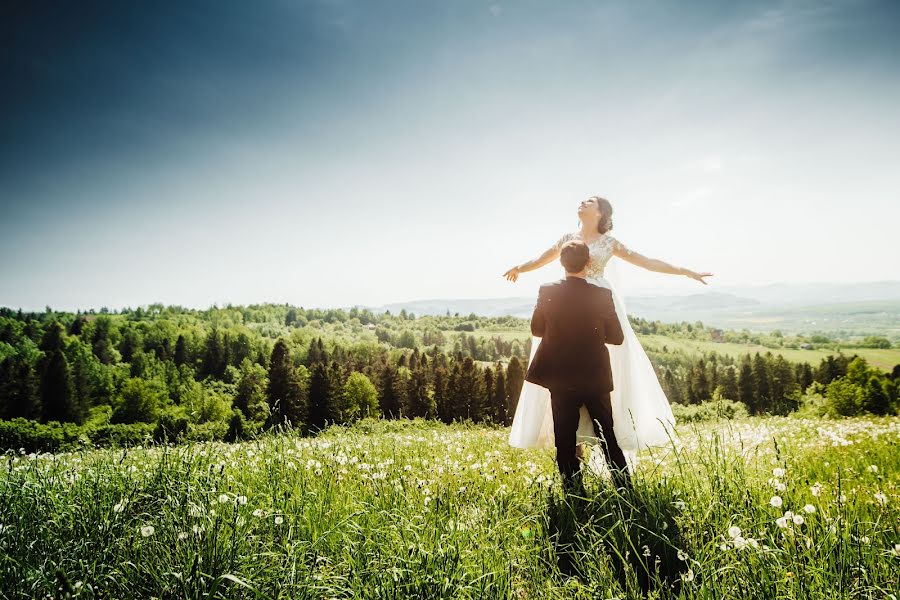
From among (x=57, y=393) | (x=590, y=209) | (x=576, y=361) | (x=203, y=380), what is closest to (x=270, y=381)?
(x=57, y=393)

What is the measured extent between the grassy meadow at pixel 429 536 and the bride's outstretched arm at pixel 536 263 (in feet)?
9.61

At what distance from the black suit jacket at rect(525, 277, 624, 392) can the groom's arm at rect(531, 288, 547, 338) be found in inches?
2.9

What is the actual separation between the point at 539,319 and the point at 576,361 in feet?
2.06

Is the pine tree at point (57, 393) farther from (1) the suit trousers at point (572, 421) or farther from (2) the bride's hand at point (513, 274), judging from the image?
(1) the suit trousers at point (572, 421)

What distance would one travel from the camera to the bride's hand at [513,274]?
6.45 meters

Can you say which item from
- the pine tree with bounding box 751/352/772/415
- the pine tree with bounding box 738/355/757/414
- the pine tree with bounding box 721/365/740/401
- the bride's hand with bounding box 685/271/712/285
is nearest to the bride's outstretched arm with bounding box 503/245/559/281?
the bride's hand with bounding box 685/271/712/285

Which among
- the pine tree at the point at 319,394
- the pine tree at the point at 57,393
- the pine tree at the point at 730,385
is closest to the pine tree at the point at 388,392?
the pine tree at the point at 319,394

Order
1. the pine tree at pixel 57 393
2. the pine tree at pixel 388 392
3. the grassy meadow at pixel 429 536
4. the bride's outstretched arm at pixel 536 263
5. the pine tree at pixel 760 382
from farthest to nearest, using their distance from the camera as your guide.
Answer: the pine tree at pixel 57 393 < the pine tree at pixel 760 382 < the pine tree at pixel 388 392 < the bride's outstretched arm at pixel 536 263 < the grassy meadow at pixel 429 536

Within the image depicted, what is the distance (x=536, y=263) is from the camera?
20.8 feet

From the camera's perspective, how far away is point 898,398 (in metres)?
45.3

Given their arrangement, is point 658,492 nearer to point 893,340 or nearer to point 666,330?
point 893,340

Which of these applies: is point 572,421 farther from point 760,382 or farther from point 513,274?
point 760,382

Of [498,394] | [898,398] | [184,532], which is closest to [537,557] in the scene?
[184,532]

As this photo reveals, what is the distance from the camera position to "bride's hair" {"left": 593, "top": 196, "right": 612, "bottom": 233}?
5.93 m
